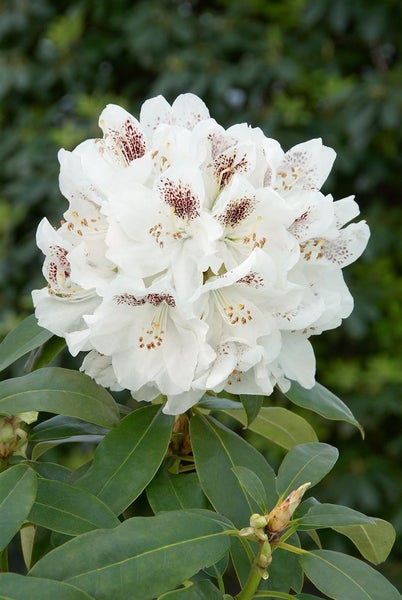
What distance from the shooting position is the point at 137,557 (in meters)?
0.62

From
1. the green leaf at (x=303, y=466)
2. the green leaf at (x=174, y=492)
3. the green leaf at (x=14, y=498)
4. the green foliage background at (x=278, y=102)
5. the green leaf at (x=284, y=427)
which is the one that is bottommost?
the green foliage background at (x=278, y=102)

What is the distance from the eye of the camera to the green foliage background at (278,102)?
2.19 meters

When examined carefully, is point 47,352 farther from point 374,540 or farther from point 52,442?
point 374,540

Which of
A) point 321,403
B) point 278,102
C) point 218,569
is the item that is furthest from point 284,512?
point 278,102

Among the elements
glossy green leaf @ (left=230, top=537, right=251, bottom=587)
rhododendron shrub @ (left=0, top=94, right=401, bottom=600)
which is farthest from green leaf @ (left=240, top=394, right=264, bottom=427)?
glossy green leaf @ (left=230, top=537, right=251, bottom=587)

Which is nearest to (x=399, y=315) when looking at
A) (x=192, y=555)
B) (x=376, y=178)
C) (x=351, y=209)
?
(x=376, y=178)

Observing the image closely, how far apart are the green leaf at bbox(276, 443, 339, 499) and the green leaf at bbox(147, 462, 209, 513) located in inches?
2.8

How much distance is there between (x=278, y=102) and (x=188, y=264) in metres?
1.59

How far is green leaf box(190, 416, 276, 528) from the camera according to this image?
0.74 m

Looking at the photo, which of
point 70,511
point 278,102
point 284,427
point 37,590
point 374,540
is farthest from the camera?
point 278,102

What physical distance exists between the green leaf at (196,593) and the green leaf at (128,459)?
0.09 meters

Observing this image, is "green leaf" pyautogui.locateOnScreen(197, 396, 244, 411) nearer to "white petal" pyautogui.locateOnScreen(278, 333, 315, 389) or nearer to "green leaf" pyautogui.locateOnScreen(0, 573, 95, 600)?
"white petal" pyautogui.locateOnScreen(278, 333, 315, 389)

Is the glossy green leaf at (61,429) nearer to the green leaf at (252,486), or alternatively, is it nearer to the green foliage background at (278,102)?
the green leaf at (252,486)

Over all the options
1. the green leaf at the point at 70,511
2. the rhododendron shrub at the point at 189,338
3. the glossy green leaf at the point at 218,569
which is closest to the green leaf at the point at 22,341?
the rhododendron shrub at the point at 189,338
